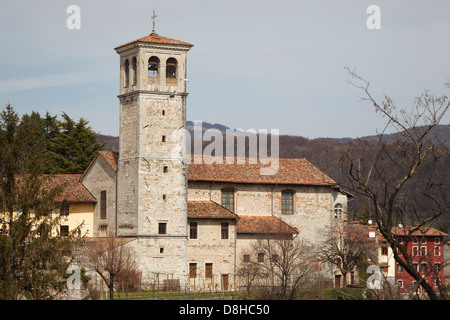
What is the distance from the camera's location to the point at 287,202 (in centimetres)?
5084

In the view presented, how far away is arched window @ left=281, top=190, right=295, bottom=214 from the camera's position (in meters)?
50.7

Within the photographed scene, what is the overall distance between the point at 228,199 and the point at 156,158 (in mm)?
6286

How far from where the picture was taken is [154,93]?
148 ft

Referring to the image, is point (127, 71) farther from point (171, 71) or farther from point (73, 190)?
point (73, 190)

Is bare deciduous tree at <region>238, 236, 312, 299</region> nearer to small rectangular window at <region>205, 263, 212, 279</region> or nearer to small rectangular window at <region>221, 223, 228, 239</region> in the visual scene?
small rectangular window at <region>205, 263, 212, 279</region>

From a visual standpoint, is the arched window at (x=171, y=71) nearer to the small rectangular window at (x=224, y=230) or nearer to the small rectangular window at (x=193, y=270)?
the small rectangular window at (x=224, y=230)

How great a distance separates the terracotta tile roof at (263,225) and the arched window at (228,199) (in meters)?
0.93

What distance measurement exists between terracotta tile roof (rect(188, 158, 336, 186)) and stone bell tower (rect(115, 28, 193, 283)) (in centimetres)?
284

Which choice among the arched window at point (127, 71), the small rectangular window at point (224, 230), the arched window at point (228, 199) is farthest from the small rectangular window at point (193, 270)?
the arched window at point (127, 71)

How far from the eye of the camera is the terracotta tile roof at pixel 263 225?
156ft

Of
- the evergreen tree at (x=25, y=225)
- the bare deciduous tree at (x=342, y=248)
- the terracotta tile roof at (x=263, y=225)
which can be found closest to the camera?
the evergreen tree at (x=25, y=225)

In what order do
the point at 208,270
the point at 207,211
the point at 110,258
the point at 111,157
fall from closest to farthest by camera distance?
the point at 110,258 → the point at 208,270 → the point at 207,211 → the point at 111,157

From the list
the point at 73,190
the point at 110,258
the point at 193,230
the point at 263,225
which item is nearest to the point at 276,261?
the point at 263,225

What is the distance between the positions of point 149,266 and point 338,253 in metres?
12.0
